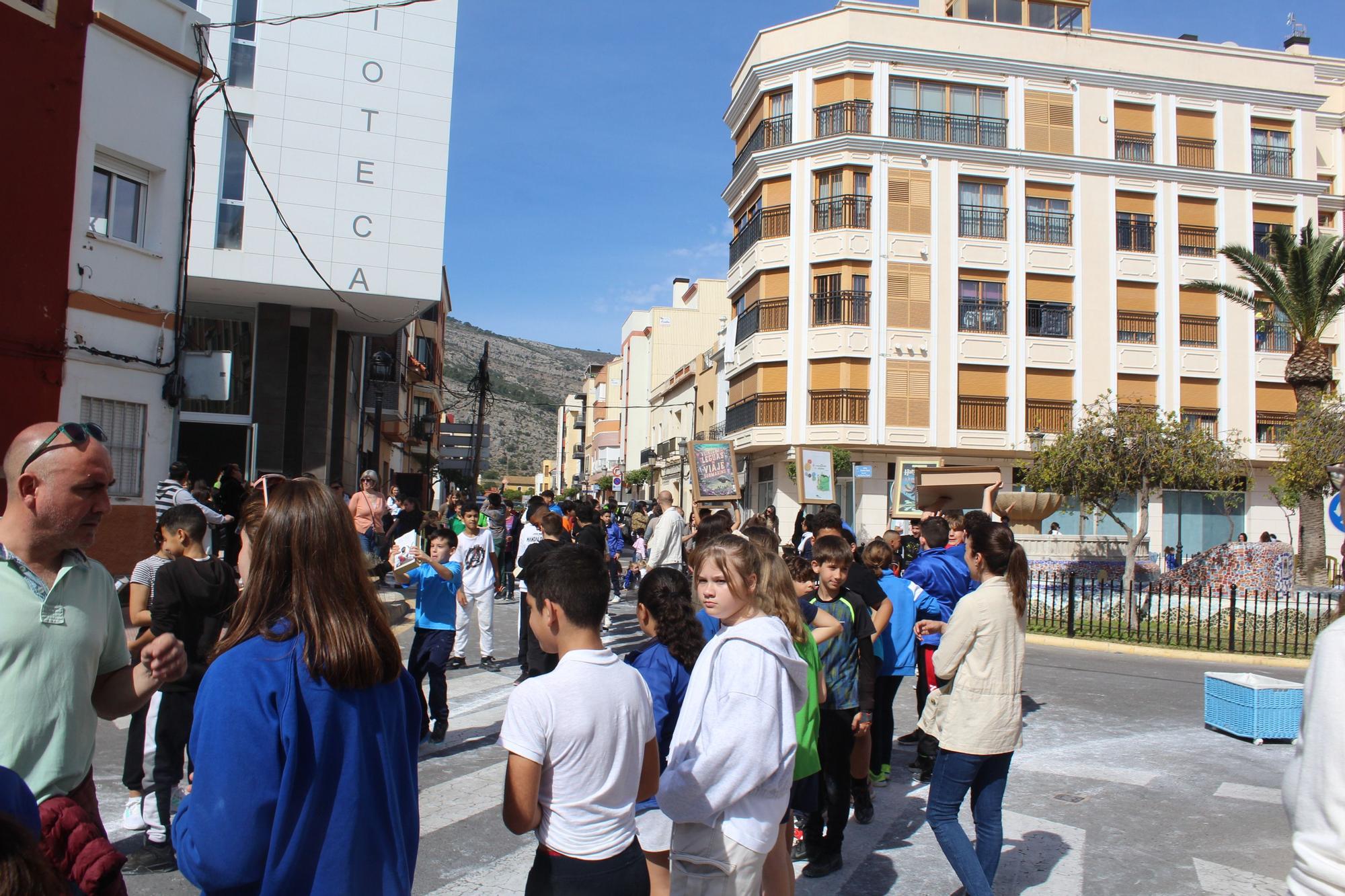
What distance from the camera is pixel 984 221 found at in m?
35.7

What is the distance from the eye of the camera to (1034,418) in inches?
1380

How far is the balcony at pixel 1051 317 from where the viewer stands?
117 ft

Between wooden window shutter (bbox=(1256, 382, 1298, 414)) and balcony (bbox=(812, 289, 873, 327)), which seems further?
wooden window shutter (bbox=(1256, 382, 1298, 414))

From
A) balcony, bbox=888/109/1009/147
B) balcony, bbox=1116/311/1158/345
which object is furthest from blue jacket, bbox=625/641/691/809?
balcony, bbox=1116/311/1158/345

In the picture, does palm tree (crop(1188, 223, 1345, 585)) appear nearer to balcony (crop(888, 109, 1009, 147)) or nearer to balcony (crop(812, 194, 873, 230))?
balcony (crop(888, 109, 1009, 147))

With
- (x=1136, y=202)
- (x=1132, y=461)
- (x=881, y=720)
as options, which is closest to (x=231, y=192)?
(x=881, y=720)

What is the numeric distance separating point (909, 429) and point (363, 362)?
62.1 feet

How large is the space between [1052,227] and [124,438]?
33.0m

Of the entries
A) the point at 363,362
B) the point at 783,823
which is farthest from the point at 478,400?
the point at 783,823

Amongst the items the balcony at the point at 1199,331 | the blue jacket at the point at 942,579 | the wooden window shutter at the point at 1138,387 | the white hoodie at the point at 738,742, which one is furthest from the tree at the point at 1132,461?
the white hoodie at the point at 738,742

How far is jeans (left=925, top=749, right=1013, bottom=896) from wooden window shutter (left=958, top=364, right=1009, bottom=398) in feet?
106

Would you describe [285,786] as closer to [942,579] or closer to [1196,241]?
[942,579]

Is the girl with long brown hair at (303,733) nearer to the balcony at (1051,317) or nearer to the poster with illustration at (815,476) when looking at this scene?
the poster with illustration at (815,476)

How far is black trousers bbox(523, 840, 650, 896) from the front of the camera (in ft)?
8.93
